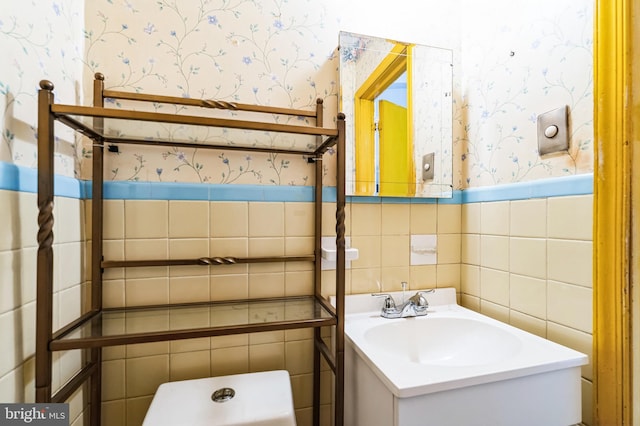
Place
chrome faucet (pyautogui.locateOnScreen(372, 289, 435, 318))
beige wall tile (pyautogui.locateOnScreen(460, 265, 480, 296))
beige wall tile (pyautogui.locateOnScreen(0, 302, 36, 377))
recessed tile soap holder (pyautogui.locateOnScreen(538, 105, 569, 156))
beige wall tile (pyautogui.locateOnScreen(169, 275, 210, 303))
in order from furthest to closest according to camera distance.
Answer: beige wall tile (pyautogui.locateOnScreen(460, 265, 480, 296)) < chrome faucet (pyautogui.locateOnScreen(372, 289, 435, 318)) < beige wall tile (pyautogui.locateOnScreen(169, 275, 210, 303)) < recessed tile soap holder (pyautogui.locateOnScreen(538, 105, 569, 156)) < beige wall tile (pyautogui.locateOnScreen(0, 302, 36, 377))

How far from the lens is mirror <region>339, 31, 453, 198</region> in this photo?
1.04 m

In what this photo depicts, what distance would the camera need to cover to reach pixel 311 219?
1.02 metres

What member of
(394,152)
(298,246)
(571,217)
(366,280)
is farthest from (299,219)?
(571,217)

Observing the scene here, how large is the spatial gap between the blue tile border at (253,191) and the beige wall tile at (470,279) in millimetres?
270

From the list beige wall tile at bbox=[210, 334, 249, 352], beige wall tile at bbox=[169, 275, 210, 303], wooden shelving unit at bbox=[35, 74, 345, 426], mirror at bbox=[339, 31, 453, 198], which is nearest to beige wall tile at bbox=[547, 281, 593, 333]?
mirror at bbox=[339, 31, 453, 198]

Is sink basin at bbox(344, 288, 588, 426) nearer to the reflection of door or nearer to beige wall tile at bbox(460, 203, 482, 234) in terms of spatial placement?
beige wall tile at bbox(460, 203, 482, 234)

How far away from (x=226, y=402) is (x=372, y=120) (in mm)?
1005

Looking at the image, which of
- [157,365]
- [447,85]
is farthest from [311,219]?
[447,85]

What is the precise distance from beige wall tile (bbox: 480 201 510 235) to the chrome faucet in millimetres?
356

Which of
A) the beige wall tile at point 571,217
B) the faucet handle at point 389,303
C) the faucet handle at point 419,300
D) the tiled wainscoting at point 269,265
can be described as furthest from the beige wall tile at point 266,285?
the beige wall tile at point 571,217

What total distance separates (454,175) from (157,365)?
49.7 inches

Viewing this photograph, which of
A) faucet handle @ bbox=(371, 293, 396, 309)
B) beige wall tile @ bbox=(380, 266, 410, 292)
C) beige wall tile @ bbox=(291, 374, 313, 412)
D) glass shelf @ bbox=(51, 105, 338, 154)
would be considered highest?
glass shelf @ bbox=(51, 105, 338, 154)

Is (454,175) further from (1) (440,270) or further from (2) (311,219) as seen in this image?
(2) (311,219)

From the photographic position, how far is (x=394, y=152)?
1.10 metres
